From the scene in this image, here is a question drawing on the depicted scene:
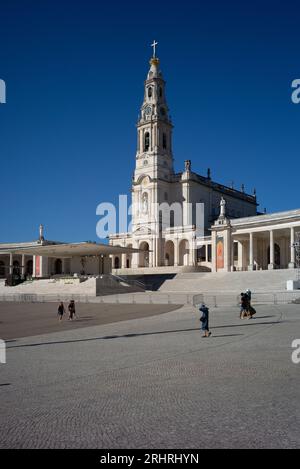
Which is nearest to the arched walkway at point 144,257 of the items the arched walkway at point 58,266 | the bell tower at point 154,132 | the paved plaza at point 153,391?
the bell tower at point 154,132

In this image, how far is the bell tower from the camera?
80.8 meters

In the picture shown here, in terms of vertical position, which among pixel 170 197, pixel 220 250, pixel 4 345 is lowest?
pixel 4 345

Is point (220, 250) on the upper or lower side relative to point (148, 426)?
upper

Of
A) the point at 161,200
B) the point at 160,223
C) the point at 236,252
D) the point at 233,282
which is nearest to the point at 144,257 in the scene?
the point at 160,223

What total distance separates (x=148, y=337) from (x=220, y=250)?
46148 mm

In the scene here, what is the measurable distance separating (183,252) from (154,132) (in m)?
Answer: 21.6

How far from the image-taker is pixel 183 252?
76.1m

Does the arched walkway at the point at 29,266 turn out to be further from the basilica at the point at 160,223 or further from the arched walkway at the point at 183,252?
the arched walkway at the point at 183,252

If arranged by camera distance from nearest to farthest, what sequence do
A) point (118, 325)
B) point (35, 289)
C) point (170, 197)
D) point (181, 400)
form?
point (181, 400) < point (118, 325) < point (35, 289) < point (170, 197)

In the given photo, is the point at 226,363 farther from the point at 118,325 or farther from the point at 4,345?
the point at 118,325

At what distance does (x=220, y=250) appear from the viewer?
63.1 metres

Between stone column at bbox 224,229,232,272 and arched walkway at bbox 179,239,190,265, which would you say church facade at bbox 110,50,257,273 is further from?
stone column at bbox 224,229,232,272

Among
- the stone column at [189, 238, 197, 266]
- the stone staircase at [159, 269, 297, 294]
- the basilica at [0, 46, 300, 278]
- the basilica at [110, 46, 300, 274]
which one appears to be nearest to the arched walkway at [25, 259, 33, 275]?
the basilica at [0, 46, 300, 278]
